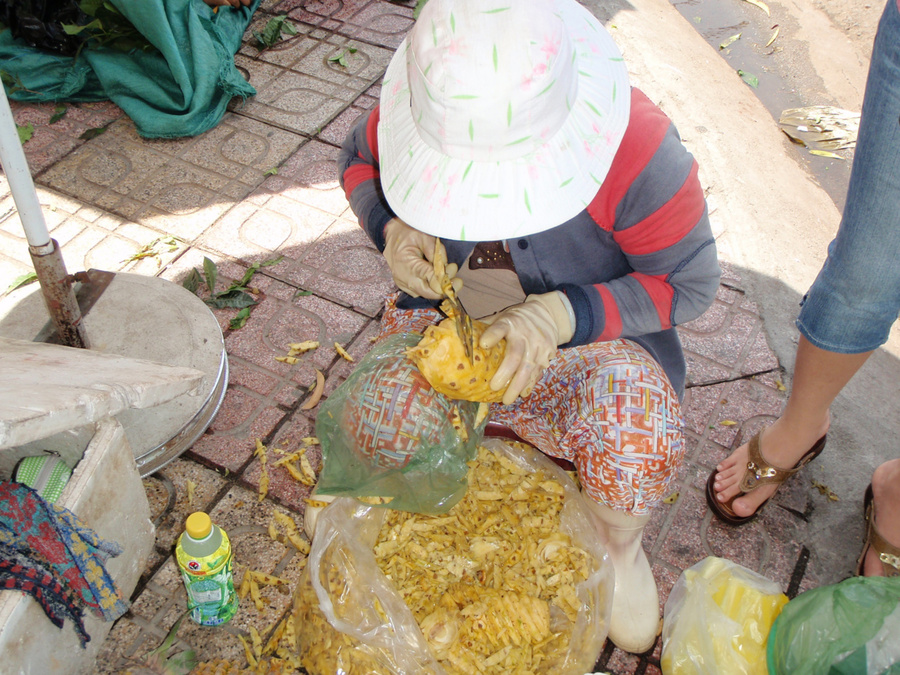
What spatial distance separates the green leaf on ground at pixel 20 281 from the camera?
2.41 meters

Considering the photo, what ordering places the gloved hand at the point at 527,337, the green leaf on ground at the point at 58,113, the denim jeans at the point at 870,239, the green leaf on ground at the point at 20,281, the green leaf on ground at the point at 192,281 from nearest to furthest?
the denim jeans at the point at 870,239 < the gloved hand at the point at 527,337 < the green leaf on ground at the point at 20,281 < the green leaf on ground at the point at 192,281 < the green leaf on ground at the point at 58,113

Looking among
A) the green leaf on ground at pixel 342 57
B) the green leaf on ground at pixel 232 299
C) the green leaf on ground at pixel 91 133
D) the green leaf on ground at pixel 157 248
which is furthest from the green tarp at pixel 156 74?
the green leaf on ground at pixel 232 299

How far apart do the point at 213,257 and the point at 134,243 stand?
12.0 inches

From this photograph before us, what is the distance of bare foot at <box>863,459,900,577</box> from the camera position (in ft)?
6.12

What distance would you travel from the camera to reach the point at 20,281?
245 centimetres

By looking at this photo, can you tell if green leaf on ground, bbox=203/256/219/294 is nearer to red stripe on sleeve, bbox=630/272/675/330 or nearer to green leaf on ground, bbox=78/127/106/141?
green leaf on ground, bbox=78/127/106/141

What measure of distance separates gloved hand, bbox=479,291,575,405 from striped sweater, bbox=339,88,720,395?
4 centimetres

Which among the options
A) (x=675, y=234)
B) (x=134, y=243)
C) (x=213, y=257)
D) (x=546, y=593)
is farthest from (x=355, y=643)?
(x=134, y=243)

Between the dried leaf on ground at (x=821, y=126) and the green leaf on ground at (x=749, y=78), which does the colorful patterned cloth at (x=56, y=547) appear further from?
the green leaf on ground at (x=749, y=78)

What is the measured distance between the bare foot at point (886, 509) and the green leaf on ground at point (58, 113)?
3.42 meters

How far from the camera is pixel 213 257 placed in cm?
266

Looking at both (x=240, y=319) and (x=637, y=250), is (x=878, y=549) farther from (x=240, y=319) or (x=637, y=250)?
(x=240, y=319)

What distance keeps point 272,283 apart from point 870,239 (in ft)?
6.14

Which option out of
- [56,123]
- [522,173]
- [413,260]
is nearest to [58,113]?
[56,123]
